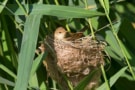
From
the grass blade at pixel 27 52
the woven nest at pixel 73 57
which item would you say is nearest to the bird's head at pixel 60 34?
the woven nest at pixel 73 57

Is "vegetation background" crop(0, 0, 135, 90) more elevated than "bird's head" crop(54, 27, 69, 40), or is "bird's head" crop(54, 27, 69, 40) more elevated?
"bird's head" crop(54, 27, 69, 40)

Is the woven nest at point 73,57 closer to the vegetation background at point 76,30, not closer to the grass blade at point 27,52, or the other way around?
the vegetation background at point 76,30

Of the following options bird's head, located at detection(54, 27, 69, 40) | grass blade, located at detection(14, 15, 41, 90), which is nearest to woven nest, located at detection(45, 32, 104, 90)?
bird's head, located at detection(54, 27, 69, 40)

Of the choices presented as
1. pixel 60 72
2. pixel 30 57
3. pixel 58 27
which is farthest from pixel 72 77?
pixel 30 57

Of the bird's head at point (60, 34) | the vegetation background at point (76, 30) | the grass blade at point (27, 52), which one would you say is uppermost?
the grass blade at point (27, 52)

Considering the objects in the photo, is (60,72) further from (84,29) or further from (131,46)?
(131,46)

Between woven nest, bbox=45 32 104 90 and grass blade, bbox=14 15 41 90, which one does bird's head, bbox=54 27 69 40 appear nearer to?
woven nest, bbox=45 32 104 90

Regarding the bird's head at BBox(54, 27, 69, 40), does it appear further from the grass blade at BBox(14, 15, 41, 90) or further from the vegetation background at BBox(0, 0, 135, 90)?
the grass blade at BBox(14, 15, 41, 90)

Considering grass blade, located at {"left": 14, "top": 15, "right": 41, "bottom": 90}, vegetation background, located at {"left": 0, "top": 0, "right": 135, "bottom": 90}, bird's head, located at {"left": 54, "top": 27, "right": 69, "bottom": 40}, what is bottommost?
vegetation background, located at {"left": 0, "top": 0, "right": 135, "bottom": 90}

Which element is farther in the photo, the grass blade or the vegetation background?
the vegetation background
